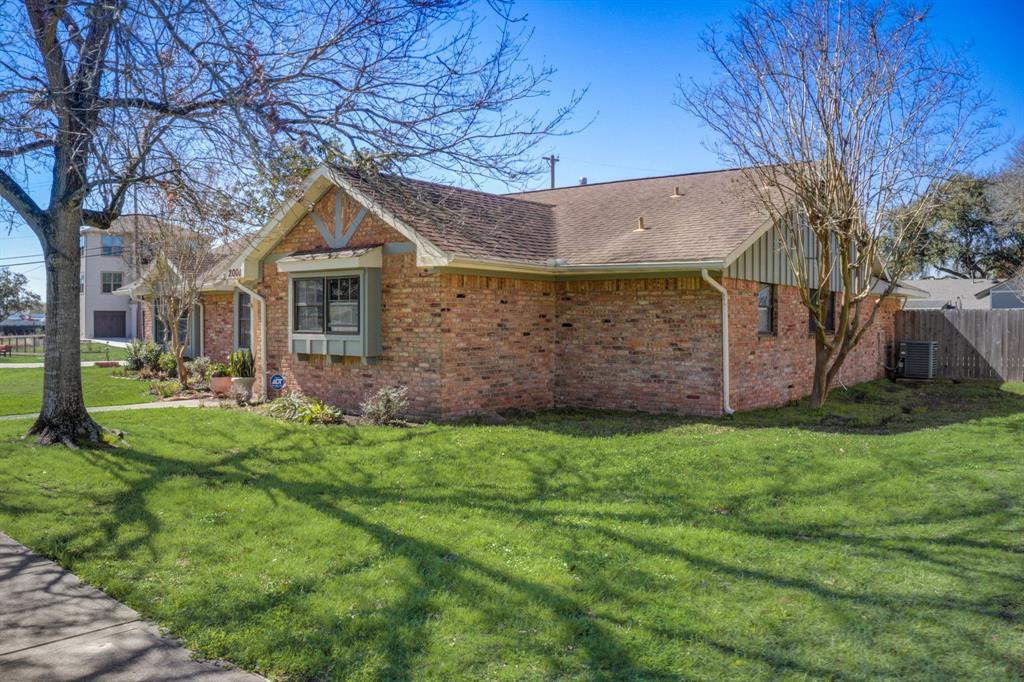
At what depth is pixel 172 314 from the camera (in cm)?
1786

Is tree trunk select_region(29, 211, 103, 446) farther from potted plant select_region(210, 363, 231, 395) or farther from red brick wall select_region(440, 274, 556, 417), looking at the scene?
potted plant select_region(210, 363, 231, 395)

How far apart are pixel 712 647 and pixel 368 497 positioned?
414cm

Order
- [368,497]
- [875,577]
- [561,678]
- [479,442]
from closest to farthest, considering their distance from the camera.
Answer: [561,678]
[875,577]
[368,497]
[479,442]

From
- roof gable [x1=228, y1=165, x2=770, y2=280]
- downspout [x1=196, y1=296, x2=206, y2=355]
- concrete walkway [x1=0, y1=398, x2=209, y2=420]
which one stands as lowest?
concrete walkway [x1=0, y1=398, x2=209, y2=420]

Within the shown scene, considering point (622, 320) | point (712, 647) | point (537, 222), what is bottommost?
point (712, 647)

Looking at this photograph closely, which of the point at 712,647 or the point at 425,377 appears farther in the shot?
the point at 425,377

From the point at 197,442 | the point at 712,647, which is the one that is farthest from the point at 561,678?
the point at 197,442

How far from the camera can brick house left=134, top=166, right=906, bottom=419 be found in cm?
1220

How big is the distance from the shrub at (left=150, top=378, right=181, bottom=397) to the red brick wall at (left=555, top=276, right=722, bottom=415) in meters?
9.03

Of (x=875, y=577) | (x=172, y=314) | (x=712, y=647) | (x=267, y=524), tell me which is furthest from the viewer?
(x=172, y=314)

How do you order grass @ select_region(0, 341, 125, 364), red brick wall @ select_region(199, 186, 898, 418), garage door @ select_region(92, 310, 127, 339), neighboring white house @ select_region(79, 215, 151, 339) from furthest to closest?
garage door @ select_region(92, 310, 127, 339)
neighboring white house @ select_region(79, 215, 151, 339)
grass @ select_region(0, 341, 125, 364)
red brick wall @ select_region(199, 186, 898, 418)

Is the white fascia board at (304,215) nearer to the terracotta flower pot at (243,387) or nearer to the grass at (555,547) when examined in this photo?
the terracotta flower pot at (243,387)

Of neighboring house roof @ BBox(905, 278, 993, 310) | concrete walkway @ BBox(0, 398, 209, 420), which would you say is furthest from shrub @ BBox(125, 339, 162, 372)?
neighboring house roof @ BBox(905, 278, 993, 310)

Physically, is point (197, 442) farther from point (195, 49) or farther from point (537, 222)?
point (537, 222)
